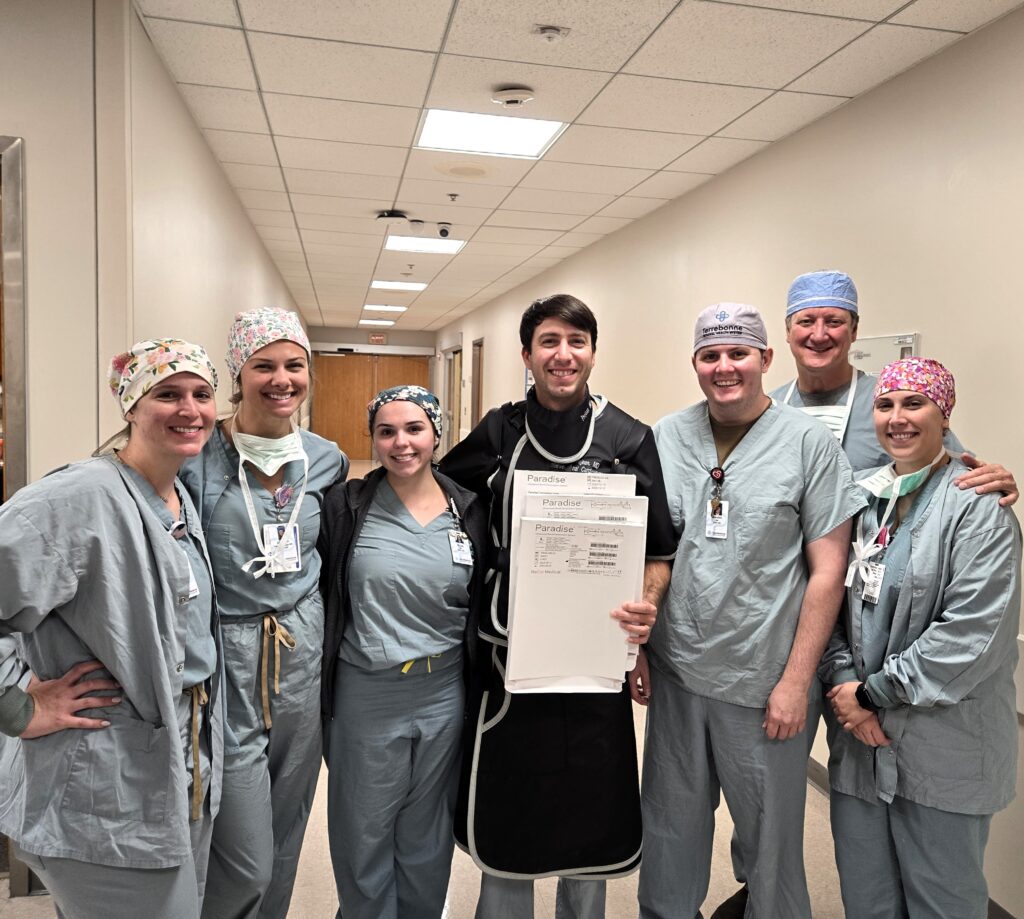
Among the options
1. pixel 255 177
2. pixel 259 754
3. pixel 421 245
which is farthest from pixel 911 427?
pixel 421 245

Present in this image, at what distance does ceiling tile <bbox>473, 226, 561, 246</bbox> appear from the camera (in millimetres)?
5781

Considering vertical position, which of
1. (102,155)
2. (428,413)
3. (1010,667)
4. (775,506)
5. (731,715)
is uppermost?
(102,155)

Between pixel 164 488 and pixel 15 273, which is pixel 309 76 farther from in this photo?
pixel 164 488

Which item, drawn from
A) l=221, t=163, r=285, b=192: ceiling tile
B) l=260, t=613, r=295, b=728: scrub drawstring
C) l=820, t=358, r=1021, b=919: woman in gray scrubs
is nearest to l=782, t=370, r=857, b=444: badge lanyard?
l=820, t=358, r=1021, b=919: woman in gray scrubs

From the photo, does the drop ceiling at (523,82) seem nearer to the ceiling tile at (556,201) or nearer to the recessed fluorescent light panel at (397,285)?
the ceiling tile at (556,201)

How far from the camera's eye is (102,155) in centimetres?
233

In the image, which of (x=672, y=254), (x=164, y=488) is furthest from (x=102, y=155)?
(x=672, y=254)

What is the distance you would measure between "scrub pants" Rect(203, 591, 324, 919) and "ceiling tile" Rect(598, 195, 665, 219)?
151 inches

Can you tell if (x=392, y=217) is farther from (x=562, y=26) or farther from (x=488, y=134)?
(x=562, y=26)

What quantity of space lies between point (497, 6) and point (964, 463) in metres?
1.89

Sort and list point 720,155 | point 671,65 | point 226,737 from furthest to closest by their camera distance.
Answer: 1. point 720,155
2. point 671,65
3. point 226,737

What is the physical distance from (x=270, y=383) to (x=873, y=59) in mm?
2437

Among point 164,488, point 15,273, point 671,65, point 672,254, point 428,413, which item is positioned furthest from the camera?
point 672,254

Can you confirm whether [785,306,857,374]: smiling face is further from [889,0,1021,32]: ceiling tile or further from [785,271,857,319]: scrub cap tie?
[889,0,1021,32]: ceiling tile
